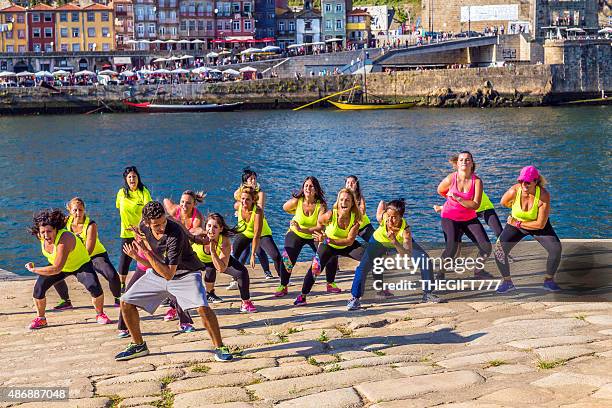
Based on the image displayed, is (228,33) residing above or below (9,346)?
above

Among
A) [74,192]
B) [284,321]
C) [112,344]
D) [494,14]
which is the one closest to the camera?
[112,344]

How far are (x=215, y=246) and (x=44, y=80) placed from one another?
275ft

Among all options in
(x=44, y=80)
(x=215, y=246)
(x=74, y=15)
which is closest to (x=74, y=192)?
(x=215, y=246)

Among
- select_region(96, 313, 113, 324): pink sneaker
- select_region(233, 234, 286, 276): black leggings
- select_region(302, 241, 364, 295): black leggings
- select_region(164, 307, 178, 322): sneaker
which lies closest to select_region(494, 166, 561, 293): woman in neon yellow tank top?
select_region(302, 241, 364, 295): black leggings

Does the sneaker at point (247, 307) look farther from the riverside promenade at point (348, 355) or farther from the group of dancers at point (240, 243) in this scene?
the riverside promenade at point (348, 355)

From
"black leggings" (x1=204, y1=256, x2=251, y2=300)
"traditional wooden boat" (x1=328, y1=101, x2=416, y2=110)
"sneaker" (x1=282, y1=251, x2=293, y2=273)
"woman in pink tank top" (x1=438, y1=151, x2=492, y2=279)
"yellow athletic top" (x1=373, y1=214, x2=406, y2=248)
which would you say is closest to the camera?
"yellow athletic top" (x1=373, y1=214, x2=406, y2=248)

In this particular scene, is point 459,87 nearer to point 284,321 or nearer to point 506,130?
point 506,130

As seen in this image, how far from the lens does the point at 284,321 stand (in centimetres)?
1252

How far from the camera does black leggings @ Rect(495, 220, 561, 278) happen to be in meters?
13.4

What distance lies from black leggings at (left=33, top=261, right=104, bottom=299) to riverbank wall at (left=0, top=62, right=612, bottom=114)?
260ft

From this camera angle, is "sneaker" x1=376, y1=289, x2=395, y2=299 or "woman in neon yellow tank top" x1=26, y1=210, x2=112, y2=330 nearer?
"woman in neon yellow tank top" x1=26, y1=210, x2=112, y2=330

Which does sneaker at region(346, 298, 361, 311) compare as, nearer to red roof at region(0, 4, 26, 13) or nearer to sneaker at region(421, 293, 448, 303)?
sneaker at region(421, 293, 448, 303)

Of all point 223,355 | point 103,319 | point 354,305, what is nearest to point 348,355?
point 223,355

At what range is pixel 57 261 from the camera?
12.5 meters
